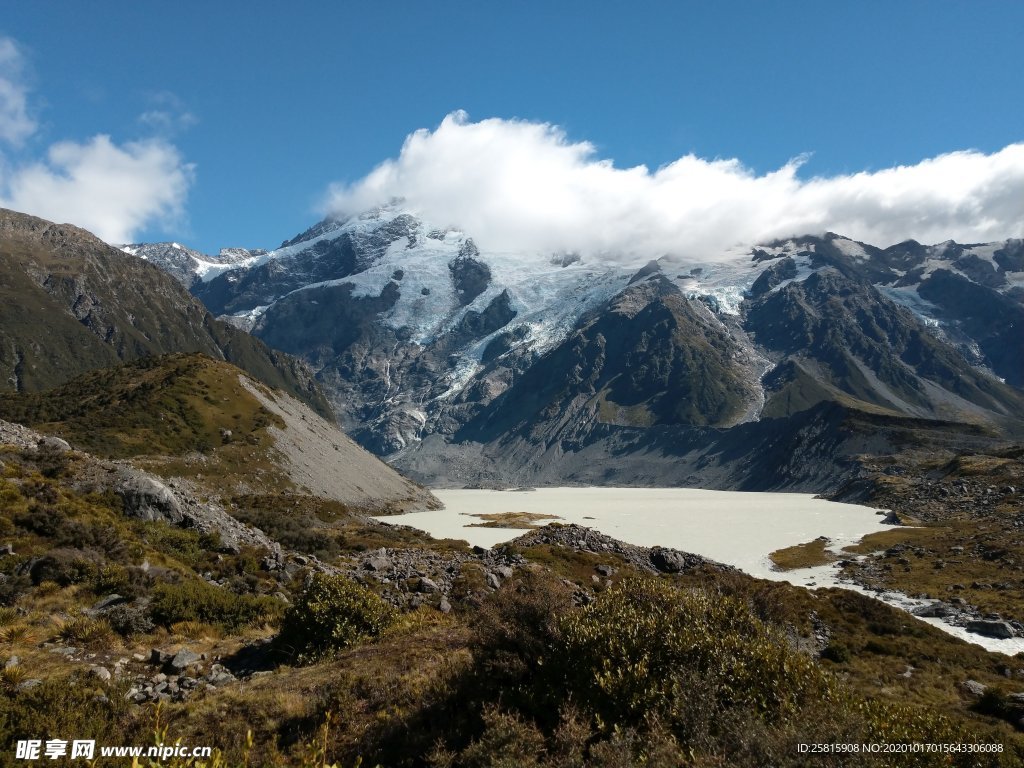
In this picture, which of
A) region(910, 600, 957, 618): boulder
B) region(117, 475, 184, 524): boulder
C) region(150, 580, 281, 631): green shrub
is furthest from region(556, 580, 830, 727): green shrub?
region(910, 600, 957, 618): boulder

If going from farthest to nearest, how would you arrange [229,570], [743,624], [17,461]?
1. [17,461]
2. [229,570]
3. [743,624]

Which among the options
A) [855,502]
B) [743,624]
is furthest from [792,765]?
[855,502]

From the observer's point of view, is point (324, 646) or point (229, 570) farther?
point (229, 570)

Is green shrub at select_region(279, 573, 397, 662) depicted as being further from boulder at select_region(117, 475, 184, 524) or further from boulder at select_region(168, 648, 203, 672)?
boulder at select_region(117, 475, 184, 524)

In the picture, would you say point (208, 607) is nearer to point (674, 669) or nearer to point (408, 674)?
point (408, 674)

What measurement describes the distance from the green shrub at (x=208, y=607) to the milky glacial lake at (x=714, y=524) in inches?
2389

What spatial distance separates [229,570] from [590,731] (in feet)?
69.9

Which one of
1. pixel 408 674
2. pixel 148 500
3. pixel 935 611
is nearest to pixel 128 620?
pixel 408 674

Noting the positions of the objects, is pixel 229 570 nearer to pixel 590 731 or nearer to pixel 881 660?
pixel 590 731

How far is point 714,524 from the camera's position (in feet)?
412

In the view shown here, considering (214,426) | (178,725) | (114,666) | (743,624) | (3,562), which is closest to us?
(178,725)

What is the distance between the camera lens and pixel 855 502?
544 ft

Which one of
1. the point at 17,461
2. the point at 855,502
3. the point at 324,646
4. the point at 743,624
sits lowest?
the point at 855,502

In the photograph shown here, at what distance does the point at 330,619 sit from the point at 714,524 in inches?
4664
